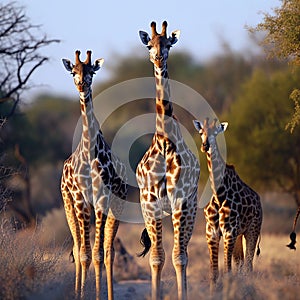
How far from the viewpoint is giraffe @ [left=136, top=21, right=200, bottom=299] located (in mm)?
10039

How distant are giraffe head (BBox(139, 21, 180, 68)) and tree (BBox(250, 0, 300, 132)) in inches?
97.1

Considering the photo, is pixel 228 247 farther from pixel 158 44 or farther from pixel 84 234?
pixel 158 44

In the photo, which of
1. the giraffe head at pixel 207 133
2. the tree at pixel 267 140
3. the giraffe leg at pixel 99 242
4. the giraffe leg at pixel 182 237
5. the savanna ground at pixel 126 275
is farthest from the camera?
the tree at pixel 267 140

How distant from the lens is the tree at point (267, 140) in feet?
68.3

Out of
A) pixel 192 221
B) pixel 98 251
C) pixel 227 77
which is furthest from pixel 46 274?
pixel 227 77

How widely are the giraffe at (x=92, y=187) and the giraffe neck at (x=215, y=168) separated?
1246mm

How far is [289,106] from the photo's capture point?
20812 mm

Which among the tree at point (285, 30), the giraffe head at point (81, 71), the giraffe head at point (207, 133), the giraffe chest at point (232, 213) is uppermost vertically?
the tree at point (285, 30)

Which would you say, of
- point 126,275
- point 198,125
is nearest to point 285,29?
point 198,125

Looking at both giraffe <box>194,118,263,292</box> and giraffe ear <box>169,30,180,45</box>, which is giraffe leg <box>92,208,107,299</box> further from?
giraffe ear <box>169,30,180,45</box>

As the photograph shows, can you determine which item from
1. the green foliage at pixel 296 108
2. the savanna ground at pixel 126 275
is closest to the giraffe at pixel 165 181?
the savanna ground at pixel 126 275

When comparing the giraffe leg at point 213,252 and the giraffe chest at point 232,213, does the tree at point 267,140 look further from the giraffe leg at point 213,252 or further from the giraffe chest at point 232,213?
the giraffe leg at point 213,252

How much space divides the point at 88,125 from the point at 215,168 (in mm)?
Answer: 1882

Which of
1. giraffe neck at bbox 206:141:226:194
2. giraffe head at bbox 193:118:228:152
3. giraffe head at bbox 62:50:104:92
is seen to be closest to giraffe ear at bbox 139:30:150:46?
giraffe head at bbox 62:50:104:92
